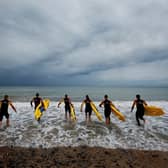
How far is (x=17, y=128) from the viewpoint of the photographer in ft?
28.3

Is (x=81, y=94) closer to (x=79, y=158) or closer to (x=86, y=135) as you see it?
(x=86, y=135)

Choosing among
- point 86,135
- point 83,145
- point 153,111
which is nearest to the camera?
point 83,145

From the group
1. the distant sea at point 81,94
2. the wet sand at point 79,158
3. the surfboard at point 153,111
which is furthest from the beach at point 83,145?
the distant sea at point 81,94

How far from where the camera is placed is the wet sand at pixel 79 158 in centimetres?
470

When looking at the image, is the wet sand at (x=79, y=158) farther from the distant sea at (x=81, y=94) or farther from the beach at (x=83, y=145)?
the distant sea at (x=81, y=94)

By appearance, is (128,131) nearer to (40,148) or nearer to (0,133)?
(40,148)

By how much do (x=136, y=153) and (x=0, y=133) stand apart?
6809mm

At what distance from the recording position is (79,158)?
512 centimetres

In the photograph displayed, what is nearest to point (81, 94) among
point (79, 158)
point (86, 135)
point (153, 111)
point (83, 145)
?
point (153, 111)

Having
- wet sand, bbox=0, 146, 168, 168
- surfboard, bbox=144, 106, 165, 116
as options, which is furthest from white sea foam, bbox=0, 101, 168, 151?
surfboard, bbox=144, 106, 165, 116

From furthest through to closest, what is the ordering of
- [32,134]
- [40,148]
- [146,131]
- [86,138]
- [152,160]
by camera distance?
[146,131] < [32,134] < [86,138] < [40,148] < [152,160]

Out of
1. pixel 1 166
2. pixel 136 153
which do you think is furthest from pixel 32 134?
pixel 136 153

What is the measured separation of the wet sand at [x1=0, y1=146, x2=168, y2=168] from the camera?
15.4 feet

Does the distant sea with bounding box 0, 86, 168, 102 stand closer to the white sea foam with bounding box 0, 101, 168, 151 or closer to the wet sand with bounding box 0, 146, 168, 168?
the white sea foam with bounding box 0, 101, 168, 151
